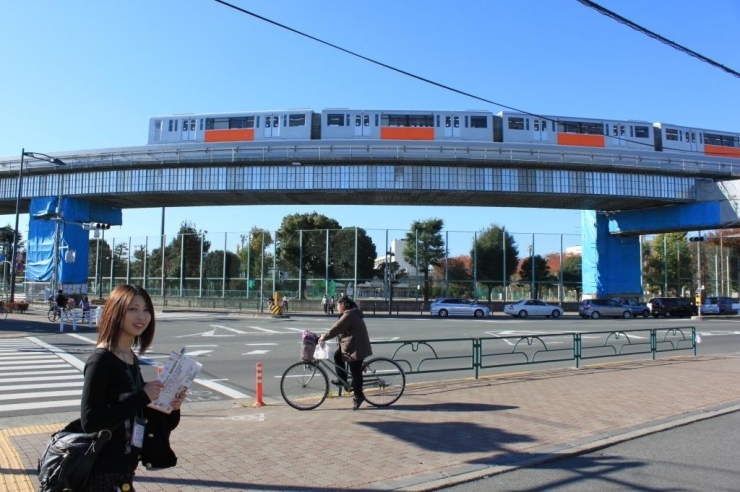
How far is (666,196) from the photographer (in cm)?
4366

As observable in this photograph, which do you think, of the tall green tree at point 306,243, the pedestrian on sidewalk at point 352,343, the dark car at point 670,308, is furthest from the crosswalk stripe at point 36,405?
the dark car at point 670,308

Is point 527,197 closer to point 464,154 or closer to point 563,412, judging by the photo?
point 464,154

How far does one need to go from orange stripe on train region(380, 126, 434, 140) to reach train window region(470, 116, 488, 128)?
318 cm

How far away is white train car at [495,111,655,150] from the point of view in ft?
143

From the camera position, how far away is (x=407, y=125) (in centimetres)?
4200

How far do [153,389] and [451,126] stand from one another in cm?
4098

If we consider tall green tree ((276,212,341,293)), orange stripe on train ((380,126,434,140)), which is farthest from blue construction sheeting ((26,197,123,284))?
orange stripe on train ((380,126,434,140))

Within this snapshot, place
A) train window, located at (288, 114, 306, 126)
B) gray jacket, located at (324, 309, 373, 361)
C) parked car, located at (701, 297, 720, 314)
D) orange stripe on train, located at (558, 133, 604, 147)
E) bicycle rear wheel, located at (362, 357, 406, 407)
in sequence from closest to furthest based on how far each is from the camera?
1. gray jacket, located at (324, 309, 373, 361)
2. bicycle rear wheel, located at (362, 357, 406, 407)
3. train window, located at (288, 114, 306, 126)
4. orange stripe on train, located at (558, 133, 604, 147)
5. parked car, located at (701, 297, 720, 314)

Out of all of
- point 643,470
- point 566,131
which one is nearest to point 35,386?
point 643,470

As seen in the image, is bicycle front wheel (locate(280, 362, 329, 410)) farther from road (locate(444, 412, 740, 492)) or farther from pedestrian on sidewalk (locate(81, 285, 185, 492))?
pedestrian on sidewalk (locate(81, 285, 185, 492))

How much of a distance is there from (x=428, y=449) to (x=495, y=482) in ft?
3.58

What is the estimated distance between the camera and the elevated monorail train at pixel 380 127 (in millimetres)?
42156

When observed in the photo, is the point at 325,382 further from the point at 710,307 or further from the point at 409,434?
the point at 710,307

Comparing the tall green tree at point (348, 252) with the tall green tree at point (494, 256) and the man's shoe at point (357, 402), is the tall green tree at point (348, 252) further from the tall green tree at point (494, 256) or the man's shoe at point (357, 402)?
the man's shoe at point (357, 402)
